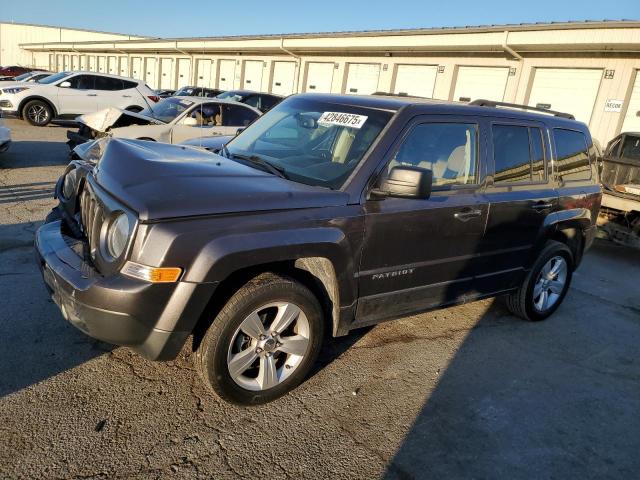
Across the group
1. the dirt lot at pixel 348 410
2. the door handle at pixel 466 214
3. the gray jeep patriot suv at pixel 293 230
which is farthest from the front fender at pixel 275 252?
the door handle at pixel 466 214

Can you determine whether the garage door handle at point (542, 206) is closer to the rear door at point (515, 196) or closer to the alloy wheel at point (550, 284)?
the rear door at point (515, 196)

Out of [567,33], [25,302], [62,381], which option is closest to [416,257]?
[62,381]

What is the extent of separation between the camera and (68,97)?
48.8 feet

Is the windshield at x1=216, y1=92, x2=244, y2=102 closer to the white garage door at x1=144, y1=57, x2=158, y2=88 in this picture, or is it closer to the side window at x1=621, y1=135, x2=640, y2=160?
the side window at x1=621, y1=135, x2=640, y2=160

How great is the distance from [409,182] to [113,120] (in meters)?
7.92

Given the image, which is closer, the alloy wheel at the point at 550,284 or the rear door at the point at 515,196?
the rear door at the point at 515,196

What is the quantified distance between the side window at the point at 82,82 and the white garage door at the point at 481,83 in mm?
11550

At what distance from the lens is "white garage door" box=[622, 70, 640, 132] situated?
1291 centimetres

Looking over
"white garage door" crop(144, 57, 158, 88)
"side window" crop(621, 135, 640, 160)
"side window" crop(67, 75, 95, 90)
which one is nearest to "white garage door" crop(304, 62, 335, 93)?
"side window" crop(67, 75, 95, 90)

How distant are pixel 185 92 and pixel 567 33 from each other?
14.5 meters

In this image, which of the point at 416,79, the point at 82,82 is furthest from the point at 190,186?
the point at 416,79

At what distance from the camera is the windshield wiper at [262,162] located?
326 centimetres

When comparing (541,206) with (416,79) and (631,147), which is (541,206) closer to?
(631,147)

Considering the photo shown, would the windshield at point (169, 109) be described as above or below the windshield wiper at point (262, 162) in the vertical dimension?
below
